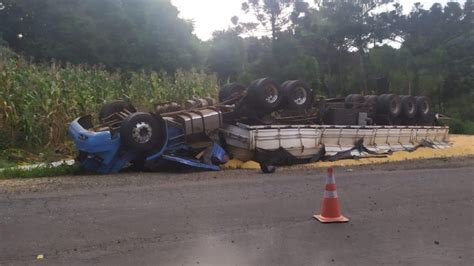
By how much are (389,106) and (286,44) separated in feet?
63.7

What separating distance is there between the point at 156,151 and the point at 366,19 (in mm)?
34380

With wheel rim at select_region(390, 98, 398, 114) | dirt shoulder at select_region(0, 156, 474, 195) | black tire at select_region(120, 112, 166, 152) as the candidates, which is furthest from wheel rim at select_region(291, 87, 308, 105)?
wheel rim at select_region(390, 98, 398, 114)

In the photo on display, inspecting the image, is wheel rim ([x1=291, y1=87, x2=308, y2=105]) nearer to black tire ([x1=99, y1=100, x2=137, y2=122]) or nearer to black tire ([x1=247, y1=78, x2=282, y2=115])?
black tire ([x1=247, y1=78, x2=282, y2=115])

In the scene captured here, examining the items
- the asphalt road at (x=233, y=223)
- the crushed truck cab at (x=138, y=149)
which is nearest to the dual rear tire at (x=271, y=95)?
the crushed truck cab at (x=138, y=149)

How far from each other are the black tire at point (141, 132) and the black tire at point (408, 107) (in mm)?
9146

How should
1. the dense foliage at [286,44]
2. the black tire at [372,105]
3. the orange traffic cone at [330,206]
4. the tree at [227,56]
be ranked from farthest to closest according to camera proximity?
1. the tree at [227,56]
2. the dense foliage at [286,44]
3. the black tire at [372,105]
4. the orange traffic cone at [330,206]

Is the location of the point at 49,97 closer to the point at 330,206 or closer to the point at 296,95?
the point at 296,95

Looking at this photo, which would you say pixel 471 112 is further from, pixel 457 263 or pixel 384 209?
pixel 457 263

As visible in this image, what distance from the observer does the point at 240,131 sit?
11875 mm

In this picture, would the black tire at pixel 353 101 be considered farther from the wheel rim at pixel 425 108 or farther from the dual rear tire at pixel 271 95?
the wheel rim at pixel 425 108

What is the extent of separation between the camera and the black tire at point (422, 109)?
1689cm

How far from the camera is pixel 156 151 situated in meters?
10.5

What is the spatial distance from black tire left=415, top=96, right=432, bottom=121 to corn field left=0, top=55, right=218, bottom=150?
8.09 metres

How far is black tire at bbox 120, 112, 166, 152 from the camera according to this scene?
10055mm
